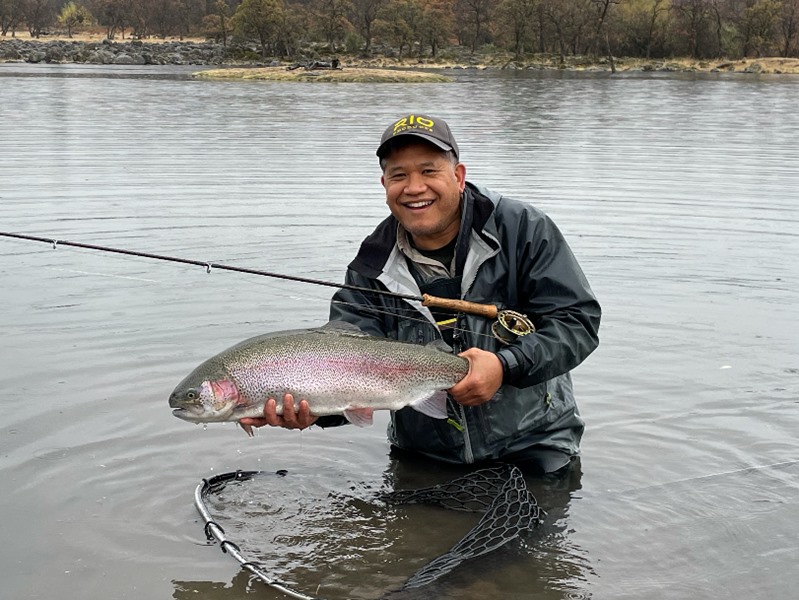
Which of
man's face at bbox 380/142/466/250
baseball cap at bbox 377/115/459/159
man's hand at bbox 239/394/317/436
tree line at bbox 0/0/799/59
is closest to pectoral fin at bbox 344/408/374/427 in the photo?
man's hand at bbox 239/394/317/436

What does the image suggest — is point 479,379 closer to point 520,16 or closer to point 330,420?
point 330,420

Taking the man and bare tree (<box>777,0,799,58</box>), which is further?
→ bare tree (<box>777,0,799,58</box>)

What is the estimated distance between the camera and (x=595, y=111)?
108 ft

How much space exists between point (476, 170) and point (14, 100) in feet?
71.9

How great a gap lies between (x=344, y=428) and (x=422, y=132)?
91.2 inches

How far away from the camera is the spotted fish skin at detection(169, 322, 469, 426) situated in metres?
4.26

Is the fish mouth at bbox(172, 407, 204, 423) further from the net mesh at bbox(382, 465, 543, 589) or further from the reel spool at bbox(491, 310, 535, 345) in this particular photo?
the reel spool at bbox(491, 310, 535, 345)

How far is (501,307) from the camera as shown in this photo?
4.96m

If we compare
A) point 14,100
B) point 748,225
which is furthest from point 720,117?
point 14,100

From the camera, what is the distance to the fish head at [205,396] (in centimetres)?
422

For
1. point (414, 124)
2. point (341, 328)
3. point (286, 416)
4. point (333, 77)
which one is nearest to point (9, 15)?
point (333, 77)

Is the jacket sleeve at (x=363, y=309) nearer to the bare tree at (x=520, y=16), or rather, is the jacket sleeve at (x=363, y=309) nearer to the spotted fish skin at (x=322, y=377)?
the spotted fish skin at (x=322, y=377)

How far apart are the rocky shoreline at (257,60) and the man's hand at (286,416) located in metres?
75.5

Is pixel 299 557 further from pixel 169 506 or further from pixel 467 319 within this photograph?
pixel 467 319
